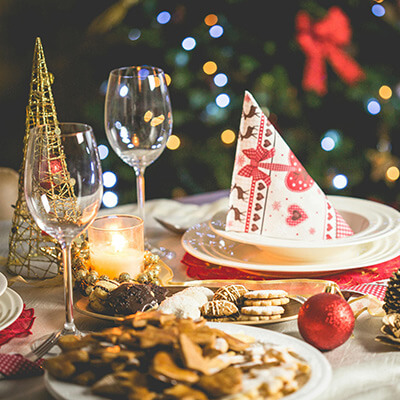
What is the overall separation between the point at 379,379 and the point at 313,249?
1.08ft

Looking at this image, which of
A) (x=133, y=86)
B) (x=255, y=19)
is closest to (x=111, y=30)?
(x=255, y=19)

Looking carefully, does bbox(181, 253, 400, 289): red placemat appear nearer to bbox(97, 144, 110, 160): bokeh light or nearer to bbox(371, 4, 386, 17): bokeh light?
bbox(97, 144, 110, 160): bokeh light

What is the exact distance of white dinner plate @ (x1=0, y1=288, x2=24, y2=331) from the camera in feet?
2.61

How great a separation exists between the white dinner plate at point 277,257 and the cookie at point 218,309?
190 millimetres

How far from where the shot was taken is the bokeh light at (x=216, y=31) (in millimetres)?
2688

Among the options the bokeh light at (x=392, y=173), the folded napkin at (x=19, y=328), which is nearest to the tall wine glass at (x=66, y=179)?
the folded napkin at (x=19, y=328)

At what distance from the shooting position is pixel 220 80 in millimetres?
2754

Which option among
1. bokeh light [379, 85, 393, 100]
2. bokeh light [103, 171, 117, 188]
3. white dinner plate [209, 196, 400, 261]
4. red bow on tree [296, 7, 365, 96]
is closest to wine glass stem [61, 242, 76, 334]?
white dinner plate [209, 196, 400, 261]

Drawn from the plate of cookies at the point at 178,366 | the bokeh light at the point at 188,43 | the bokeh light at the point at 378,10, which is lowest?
the plate of cookies at the point at 178,366

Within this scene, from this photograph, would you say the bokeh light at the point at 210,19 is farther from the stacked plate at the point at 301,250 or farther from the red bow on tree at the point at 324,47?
the stacked plate at the point at 301,250

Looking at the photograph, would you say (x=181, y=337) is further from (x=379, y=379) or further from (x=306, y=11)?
(x=306, y=11)

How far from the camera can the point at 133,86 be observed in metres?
1.12

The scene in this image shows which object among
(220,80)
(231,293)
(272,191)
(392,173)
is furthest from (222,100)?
(231,293)

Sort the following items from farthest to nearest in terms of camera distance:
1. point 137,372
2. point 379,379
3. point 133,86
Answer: point 133,86 < point 379,379 < point 137,372
